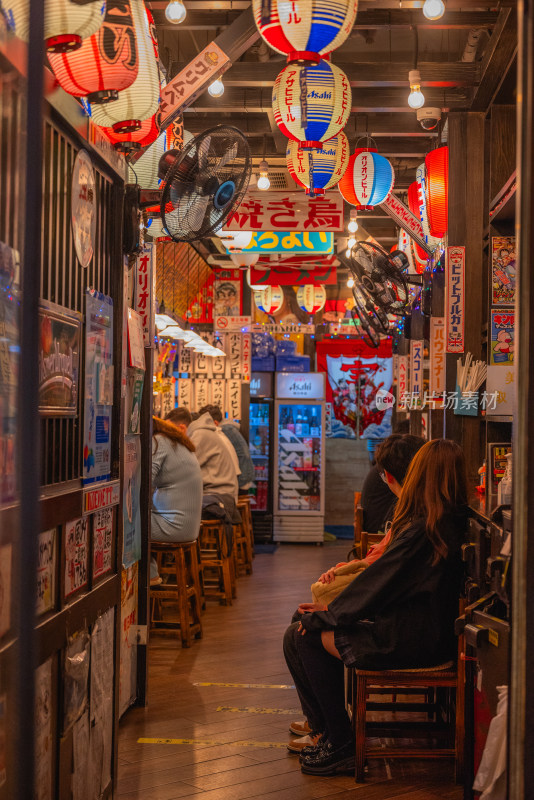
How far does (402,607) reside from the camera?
3539 millimetres

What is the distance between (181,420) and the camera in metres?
6.96

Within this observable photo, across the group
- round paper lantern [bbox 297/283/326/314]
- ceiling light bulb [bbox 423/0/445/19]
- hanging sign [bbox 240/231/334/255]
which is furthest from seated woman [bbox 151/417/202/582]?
round paper lantern [bbox 297/283/326/314]

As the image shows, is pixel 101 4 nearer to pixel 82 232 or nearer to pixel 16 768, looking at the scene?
pixel 82 232

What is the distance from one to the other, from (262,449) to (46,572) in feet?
31.3

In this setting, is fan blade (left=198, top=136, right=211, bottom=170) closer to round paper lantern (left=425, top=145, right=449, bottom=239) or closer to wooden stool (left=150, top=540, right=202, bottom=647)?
round paper lantern (left=425, top=145, right=449, bottom=239)

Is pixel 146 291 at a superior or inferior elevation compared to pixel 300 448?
superior

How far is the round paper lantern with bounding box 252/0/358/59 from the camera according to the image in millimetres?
3320

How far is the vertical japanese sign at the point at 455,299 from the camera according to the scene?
18.4ft

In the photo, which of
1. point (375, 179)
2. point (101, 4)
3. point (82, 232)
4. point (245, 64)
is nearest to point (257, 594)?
point (375, 179)

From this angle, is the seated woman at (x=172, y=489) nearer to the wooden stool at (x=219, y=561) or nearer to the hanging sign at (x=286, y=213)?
the wooden stool at (x=219, y=561)

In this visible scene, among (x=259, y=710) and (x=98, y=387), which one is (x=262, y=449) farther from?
(x=98, y=387)

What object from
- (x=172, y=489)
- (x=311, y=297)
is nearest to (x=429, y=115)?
(x=172, y=489)

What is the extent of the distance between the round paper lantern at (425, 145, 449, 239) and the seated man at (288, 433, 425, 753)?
1.95 m

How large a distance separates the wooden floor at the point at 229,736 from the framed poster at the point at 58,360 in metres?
1.80
